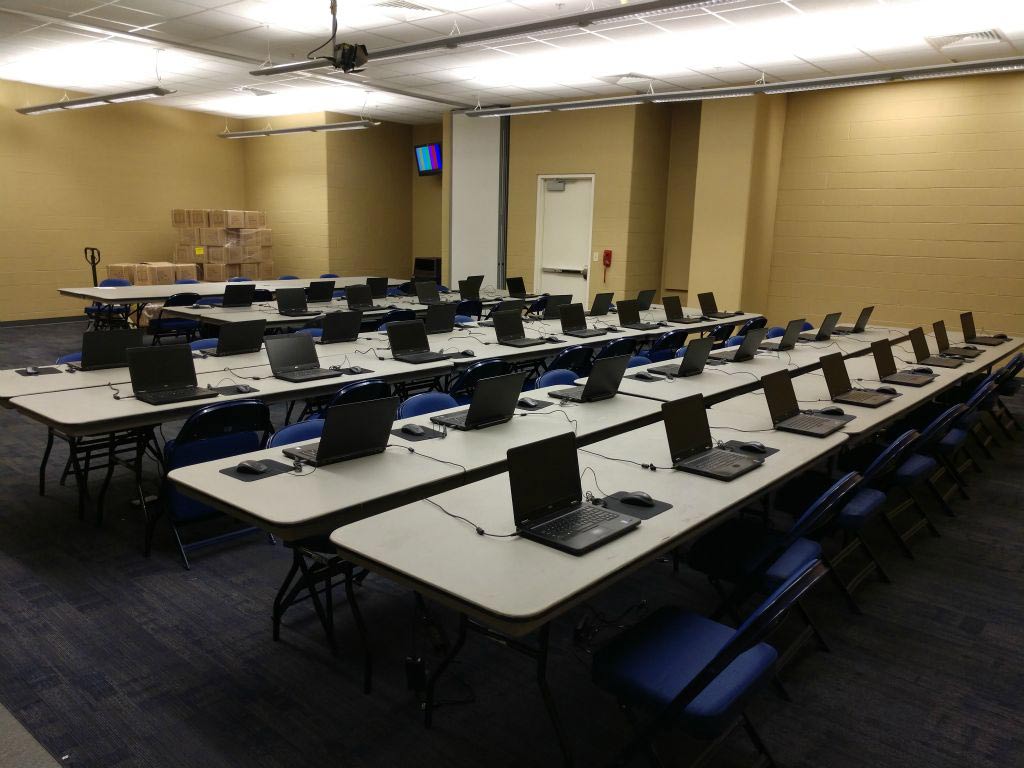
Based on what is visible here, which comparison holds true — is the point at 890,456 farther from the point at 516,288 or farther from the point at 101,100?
the point at 101,100

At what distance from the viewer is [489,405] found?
3.73 meters

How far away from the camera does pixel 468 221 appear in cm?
1317

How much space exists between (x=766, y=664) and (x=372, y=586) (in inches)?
83.3

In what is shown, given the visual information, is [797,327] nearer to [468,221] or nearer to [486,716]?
[486,716]

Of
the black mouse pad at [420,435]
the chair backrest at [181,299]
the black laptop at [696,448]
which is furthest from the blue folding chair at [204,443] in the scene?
the chair backrest at [181,299]

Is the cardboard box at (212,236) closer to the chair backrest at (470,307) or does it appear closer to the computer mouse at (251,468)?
the chair backrest at (470,307)

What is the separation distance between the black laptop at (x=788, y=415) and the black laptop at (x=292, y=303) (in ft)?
18.2

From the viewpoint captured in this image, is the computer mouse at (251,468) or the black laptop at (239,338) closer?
the computer mouse at (251,468)

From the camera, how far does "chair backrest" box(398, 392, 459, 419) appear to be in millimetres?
4125

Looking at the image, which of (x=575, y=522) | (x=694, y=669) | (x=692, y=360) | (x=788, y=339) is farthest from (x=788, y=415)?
(x=788, y=339)

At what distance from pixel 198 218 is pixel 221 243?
0.57 m

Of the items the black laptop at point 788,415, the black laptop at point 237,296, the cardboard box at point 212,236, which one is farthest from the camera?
the cardboard box at point 212,236

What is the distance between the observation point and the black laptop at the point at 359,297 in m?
8.91

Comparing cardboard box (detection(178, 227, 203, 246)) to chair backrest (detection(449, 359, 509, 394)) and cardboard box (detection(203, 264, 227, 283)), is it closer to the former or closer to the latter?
cardboard box (detection(203, 264, 227, 283))
